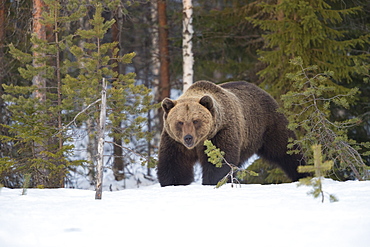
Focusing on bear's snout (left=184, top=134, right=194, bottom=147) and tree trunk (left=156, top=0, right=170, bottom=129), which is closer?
bear's snout (left=184, top=134, right=194, bottom=147)

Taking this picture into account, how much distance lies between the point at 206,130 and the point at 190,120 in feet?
0.98

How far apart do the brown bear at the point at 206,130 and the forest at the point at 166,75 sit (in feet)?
1.76

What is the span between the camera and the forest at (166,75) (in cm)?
751

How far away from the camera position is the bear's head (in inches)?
271

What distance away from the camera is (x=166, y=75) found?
14.2 meters

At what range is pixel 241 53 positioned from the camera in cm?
1360

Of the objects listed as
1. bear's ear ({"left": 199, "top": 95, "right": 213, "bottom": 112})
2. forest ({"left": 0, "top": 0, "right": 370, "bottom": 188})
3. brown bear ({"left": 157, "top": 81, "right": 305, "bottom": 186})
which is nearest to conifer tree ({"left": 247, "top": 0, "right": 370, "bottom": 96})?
forest ({"left": 0, "top": 0, "right": 370, "bottom": 188})

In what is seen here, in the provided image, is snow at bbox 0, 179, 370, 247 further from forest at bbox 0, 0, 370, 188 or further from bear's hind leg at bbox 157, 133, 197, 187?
bear's hind leg at bbox 157, 133, 197, 187

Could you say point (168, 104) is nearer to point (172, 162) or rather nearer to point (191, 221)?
point (172, 162)

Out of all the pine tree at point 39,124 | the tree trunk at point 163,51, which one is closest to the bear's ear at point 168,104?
the pine tree at point 39,124

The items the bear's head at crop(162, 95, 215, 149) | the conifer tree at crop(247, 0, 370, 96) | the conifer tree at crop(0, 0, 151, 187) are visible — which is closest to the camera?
the bear's head at crop(162, 95, 215, 149)

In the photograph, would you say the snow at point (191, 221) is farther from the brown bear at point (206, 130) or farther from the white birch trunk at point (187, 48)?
the white birch trunk at point (187, 48)

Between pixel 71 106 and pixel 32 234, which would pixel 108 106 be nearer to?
pixel 71 106

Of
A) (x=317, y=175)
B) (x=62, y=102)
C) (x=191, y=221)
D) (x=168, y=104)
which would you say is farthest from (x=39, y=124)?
(x=317, y=175)
